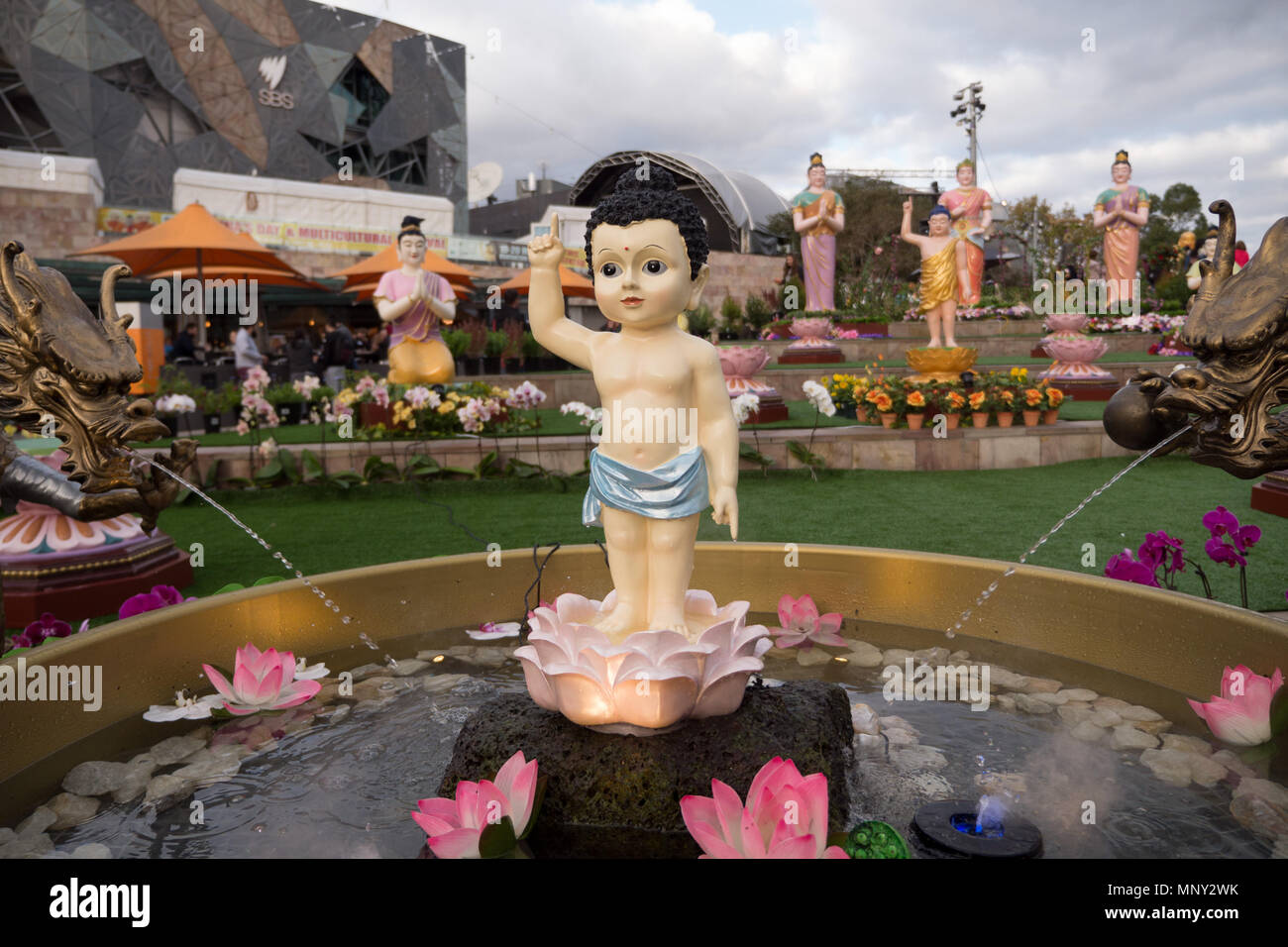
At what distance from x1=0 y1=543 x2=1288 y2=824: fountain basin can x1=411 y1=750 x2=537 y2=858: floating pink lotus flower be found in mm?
931

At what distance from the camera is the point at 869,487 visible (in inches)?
263

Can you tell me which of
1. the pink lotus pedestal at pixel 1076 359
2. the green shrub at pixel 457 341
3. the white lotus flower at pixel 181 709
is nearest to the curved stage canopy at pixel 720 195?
the green shrub at pixel 457 341

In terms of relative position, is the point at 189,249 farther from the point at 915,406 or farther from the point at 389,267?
the point at 915,406

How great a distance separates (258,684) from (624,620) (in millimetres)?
980

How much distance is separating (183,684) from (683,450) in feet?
4.73

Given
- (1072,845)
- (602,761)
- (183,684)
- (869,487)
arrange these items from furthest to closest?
(869,487)
(183,684)
(602,761)
(1072,845)

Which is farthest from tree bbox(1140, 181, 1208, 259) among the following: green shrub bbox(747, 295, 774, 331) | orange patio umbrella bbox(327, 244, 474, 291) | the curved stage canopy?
orange patio umbrella bbox(327, 244, 474, 291)

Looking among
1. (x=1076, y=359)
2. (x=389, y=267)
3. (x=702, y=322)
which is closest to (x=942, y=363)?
(x=1076, y=359)

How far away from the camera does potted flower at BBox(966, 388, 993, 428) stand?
7.83 meters

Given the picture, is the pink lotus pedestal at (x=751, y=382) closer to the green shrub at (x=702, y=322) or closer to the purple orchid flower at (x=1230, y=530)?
the purple orchid flower at (x=1230, y=530)

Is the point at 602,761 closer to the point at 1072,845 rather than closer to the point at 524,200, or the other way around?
the point at 1072,845
